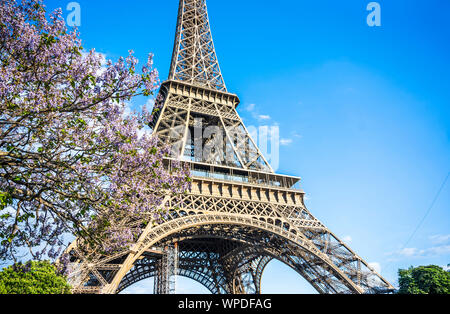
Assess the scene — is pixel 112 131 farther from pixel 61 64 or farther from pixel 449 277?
pixel 449 277

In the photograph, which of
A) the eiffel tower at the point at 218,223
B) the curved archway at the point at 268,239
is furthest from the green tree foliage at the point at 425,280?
the curved archway at the point at 268,239

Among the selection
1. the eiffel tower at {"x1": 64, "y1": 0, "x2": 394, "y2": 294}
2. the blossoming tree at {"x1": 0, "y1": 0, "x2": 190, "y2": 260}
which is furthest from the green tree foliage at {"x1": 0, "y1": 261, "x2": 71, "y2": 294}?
the blossoming tree at {"x1": 0, "y1": 0, "x2": 190, "y2": 260}

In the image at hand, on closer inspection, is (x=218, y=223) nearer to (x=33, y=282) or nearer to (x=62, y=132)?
(x=33, y=282)

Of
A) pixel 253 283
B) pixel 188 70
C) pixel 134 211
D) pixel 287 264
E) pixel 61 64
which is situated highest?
pixel 188 70

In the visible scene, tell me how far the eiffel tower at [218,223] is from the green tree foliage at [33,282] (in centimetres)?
86

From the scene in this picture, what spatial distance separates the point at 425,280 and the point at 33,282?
77.6 ft

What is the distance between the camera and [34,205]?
7.88 metres

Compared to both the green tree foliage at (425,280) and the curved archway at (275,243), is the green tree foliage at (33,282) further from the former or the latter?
the green tree foliage at (425,280)

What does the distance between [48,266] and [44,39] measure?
13713mm

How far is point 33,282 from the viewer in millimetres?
15266

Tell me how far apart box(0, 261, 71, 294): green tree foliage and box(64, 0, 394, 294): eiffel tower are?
2.81 feet

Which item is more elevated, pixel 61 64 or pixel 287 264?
pixel 61 64

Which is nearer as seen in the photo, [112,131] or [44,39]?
[44,39]
